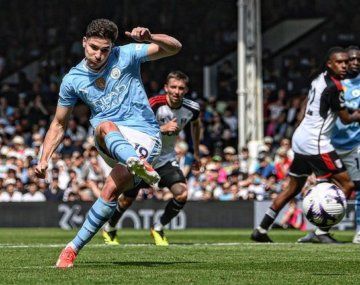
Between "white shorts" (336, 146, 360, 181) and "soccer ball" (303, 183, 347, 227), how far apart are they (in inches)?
64.0

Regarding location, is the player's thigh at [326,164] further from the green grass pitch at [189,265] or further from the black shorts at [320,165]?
the green grass pitch at [189,265]

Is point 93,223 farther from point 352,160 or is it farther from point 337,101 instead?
point 352,160

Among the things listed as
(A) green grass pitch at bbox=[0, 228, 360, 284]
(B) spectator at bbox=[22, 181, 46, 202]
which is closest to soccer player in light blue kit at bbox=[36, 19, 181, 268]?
(A) green grass pitch at bbox=[0, 228, 360, 284]

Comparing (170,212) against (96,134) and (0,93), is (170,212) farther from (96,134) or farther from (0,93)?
(0,93)

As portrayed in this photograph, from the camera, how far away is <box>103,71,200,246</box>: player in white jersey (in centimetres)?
1517

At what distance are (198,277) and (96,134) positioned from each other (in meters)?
1.94

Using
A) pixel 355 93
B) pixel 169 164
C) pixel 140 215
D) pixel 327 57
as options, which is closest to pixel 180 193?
pixel 169 164

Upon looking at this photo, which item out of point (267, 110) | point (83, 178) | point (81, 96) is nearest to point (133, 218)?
point (83, 178)

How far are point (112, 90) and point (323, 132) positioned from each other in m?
4.89

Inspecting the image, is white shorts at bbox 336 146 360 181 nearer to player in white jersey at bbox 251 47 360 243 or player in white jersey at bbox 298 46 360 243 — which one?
player in white jersey at bbox 298 46 360 243

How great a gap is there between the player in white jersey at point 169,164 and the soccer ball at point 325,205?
217 centimetres

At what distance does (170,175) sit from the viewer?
15289 millimetres

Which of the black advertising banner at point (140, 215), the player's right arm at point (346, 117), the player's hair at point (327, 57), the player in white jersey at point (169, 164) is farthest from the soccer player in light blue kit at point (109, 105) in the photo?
the black advertising banner at point (140, 215)

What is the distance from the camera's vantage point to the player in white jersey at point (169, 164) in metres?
15.2
